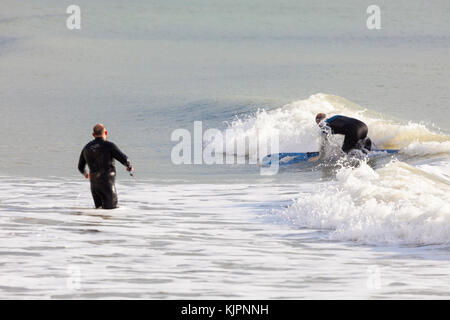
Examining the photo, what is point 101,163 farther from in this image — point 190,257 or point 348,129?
point 348,129

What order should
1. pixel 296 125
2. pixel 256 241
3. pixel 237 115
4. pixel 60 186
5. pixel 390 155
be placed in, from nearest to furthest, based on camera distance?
pixel 256 241 < pixel 60 186 < pixel 390 155 < pixel 296 125 < pixel 237 115

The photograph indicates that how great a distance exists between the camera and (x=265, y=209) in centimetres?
1494

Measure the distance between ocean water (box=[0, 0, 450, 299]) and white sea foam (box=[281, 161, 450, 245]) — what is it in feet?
0.11

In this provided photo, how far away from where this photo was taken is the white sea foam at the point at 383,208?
12.2 meters

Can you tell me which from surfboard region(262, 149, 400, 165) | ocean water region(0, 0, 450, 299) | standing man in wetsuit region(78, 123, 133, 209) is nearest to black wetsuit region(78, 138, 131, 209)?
standing man in wetsuit region(78, 123, 133, 209)

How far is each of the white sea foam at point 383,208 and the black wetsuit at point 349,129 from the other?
13.6ft

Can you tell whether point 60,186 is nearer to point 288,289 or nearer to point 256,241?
point 256,241

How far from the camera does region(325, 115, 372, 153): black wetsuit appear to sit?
2028cm

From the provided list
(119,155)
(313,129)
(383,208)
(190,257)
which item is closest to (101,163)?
(119,155)

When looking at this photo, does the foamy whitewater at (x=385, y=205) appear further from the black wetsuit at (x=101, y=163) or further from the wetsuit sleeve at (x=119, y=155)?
the black wetsuit at (x=101, y=163)

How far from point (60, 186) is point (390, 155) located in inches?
326

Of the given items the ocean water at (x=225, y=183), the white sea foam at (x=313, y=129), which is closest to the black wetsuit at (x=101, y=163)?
the ocean water at (x=225, y=183)

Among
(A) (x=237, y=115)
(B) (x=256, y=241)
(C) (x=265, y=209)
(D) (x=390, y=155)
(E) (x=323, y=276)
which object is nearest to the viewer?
(E) (x=323, y=276)
